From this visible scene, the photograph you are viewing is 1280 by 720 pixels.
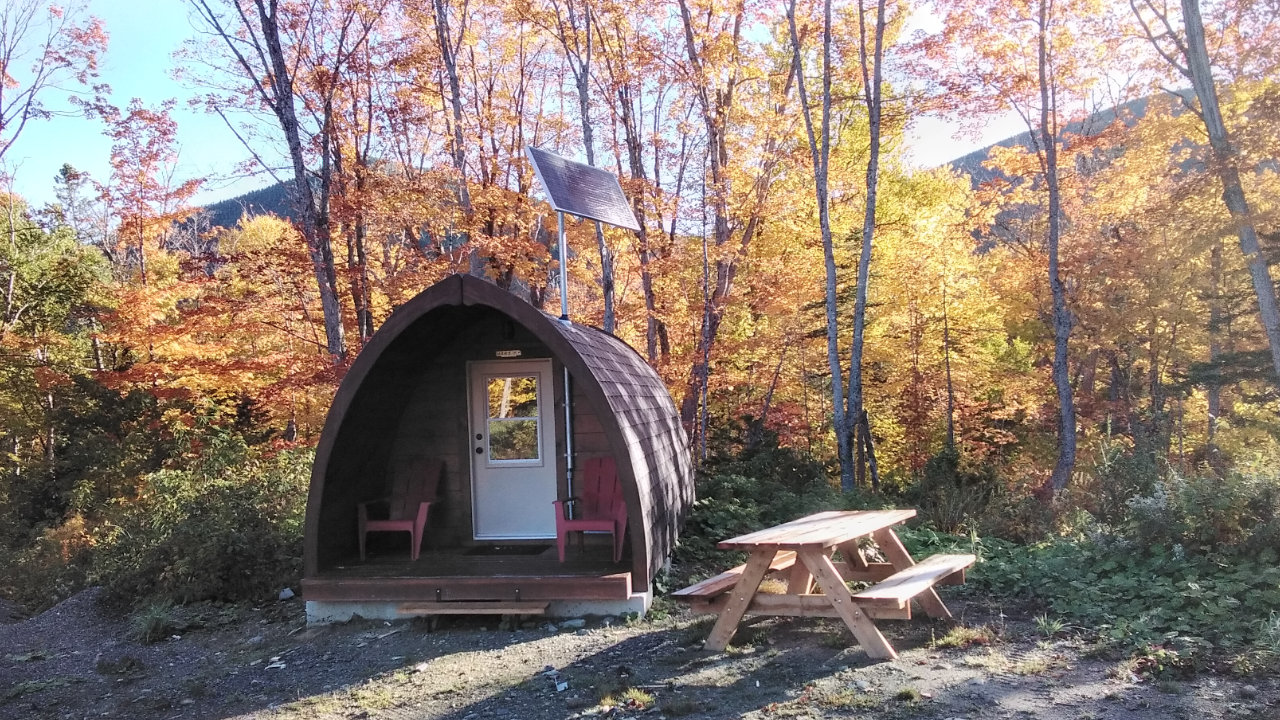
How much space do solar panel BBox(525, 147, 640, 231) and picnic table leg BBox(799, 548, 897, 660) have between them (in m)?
3.75

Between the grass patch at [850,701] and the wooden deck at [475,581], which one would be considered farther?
the wooden deck at [475,581]

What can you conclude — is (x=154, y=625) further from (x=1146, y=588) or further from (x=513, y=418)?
(x=1146, y=588)

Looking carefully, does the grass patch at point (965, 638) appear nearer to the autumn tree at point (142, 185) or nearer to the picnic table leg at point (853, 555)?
the picnic table leg at point (853, 555)

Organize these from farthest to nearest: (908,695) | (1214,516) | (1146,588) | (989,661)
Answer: (1214,516) < (1146,588) < (989,661) < (908,695)

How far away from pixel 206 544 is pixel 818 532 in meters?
5.72

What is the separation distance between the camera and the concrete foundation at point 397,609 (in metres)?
5.86

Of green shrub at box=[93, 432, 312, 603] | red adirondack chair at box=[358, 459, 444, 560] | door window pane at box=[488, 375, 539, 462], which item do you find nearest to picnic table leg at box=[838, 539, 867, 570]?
door window pane at box=[488, 375, 539, 462]

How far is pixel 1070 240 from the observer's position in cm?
1462

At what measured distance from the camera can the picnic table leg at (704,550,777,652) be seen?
15.6 ft

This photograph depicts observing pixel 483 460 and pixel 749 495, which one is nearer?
pixel 483 460

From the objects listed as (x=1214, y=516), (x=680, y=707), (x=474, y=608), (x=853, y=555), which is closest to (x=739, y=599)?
(x=680, y=707)

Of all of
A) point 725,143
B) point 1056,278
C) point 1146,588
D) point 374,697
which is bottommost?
point 374,697

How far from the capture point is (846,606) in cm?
458

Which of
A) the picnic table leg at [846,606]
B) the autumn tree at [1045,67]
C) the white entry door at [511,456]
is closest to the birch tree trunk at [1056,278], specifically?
the autumn tree at [1045,67]
